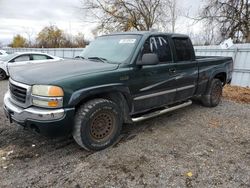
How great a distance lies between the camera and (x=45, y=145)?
377cm

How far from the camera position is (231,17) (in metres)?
17.1

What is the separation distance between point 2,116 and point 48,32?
128 feet

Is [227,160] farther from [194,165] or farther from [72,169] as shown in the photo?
[72,169]

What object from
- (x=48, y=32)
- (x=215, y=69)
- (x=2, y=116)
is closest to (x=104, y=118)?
(x=2, y=116)

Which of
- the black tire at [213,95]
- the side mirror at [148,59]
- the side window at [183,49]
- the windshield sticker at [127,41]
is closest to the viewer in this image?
the side mirror at [148,59]

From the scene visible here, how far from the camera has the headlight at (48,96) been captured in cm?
296

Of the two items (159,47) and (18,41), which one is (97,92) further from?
(18,41)

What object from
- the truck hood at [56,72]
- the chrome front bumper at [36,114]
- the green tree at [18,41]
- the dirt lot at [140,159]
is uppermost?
the green tree at [18,41]

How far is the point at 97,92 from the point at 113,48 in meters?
1.19

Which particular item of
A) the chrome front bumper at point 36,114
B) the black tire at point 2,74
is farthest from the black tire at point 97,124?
the black tire at point 2,74

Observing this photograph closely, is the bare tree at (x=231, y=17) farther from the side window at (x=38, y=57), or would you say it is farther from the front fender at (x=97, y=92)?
the front fender at (x=97, y=92)

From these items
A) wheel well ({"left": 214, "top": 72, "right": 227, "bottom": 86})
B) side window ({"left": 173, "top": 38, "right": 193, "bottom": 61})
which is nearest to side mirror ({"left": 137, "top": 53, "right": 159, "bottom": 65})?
side window ({"left": 173, "top": 38, "right": 193, "bottom": 61})

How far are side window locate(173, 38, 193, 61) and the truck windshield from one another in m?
1.08

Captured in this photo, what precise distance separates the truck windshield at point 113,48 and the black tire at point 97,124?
2.82 feet
